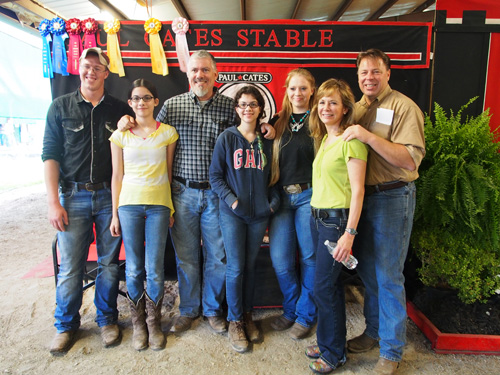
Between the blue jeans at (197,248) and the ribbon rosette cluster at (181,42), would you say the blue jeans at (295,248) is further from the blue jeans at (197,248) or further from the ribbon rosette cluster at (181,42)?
the ribbon rosette cluster at (181,42)

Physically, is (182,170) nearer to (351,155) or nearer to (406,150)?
(351,155)

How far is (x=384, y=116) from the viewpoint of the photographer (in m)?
1.61

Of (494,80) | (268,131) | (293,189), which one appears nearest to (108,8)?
(268,131)

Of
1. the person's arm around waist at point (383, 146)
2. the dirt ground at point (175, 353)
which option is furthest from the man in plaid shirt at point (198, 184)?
the person's arm around waist at point (383, 146)

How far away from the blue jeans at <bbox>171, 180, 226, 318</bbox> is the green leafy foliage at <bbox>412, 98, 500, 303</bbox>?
1.27 m

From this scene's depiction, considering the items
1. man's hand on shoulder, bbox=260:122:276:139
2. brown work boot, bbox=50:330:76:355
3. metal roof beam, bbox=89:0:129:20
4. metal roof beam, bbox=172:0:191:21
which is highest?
metal roof beam, bbox=172:0:191:21

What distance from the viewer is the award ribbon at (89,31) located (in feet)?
10.1

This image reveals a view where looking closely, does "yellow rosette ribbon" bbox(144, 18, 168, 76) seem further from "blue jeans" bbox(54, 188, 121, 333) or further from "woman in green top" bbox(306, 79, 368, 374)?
"woman in green top" bbox(306, 79, 368, 374)

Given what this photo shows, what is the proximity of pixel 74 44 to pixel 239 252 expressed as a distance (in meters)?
2.64

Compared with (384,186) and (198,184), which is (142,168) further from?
(384,186)

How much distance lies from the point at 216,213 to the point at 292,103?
0.80m

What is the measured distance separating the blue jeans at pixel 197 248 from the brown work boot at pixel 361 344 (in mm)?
834

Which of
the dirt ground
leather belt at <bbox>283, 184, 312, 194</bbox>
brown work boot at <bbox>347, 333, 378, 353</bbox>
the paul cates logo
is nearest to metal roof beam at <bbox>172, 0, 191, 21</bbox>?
the paul cates logo

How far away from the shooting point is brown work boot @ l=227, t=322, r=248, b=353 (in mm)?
1975
